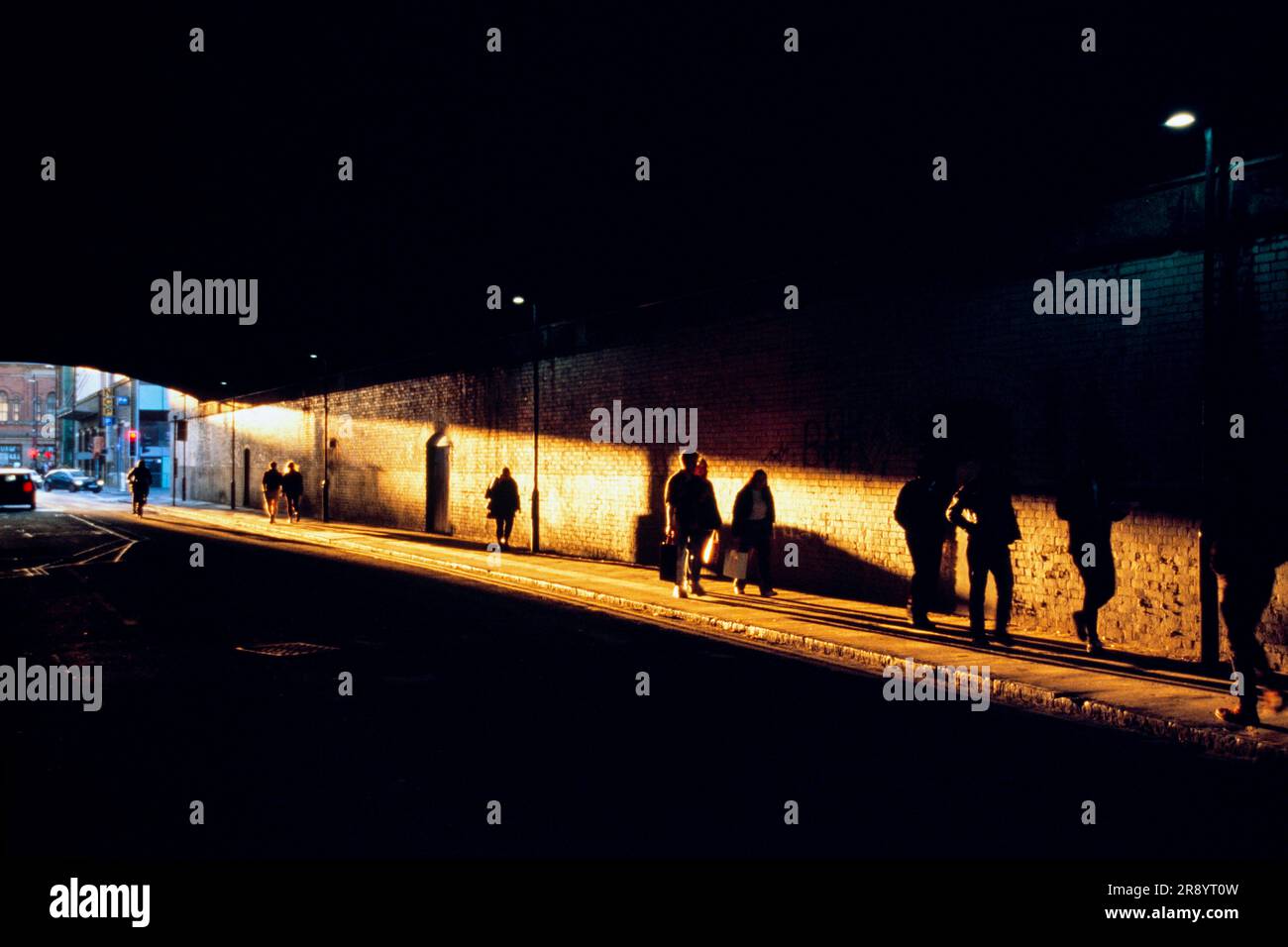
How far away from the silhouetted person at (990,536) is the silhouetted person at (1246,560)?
139 inches

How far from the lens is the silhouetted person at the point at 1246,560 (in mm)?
7203

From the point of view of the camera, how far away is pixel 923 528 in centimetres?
1196

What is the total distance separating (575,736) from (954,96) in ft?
21.3

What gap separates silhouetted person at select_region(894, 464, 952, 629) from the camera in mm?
11930

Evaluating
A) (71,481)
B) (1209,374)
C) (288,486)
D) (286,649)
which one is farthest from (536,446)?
(71,481)

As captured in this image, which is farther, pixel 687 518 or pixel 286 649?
pixel 687 518

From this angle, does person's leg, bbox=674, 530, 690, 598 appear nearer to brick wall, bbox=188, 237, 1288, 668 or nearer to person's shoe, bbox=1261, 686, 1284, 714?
brick wall, bbox=188, 237, 1288, 668

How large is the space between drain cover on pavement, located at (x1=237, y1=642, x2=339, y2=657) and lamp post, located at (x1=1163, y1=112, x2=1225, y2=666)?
8.02 metres

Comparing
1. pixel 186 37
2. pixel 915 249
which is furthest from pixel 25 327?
pixel 915 249

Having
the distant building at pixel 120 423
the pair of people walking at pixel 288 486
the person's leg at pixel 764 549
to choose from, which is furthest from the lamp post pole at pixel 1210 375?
the distant building at pixel 120 423

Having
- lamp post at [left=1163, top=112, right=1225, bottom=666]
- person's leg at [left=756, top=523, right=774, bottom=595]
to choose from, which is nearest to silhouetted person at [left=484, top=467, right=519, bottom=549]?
person's leg at [left=756, top=523, right=774, bottom=595]

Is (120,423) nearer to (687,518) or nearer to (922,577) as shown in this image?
(687,518)

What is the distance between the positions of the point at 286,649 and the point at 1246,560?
7.96 m
